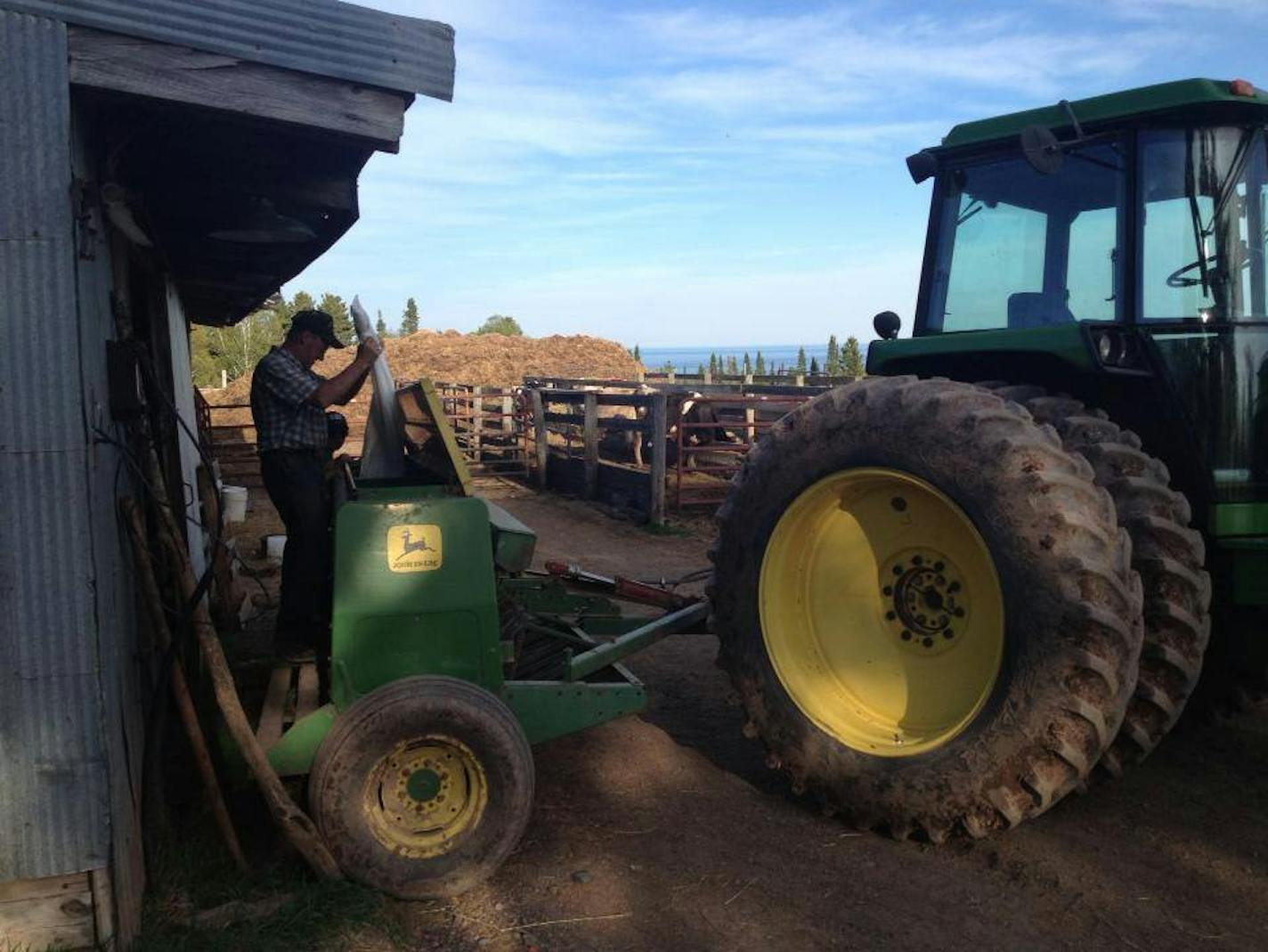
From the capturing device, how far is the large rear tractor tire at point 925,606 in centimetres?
346

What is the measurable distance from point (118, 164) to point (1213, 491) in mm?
4295

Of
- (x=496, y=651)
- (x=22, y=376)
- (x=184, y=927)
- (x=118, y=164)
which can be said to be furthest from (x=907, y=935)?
(x=118, y=164)

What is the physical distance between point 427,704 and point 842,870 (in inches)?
61.1

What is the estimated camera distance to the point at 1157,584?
3588mm

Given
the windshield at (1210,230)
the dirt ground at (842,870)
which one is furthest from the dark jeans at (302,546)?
the windshield at (1210,230)

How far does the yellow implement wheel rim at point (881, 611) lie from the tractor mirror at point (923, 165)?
1.59m

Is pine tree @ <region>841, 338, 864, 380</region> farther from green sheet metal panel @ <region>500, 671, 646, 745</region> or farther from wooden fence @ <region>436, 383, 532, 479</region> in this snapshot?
green sheet metal panel @ <region>500, 671, 646, 745</region>

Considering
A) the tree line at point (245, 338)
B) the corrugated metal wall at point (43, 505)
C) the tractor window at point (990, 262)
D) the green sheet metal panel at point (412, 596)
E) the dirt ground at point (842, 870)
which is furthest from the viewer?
the tree line at point (245, 338)

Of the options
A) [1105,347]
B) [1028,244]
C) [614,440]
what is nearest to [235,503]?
[614,440]

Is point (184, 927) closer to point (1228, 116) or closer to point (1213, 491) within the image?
point (1213, 491)

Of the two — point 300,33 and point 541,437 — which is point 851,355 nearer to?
point 541,437

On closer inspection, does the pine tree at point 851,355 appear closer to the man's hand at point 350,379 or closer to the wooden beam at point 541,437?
the wooden beam at point 541,437

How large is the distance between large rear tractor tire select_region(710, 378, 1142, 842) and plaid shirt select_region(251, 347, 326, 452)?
1818 mm

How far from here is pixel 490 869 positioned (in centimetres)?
364
